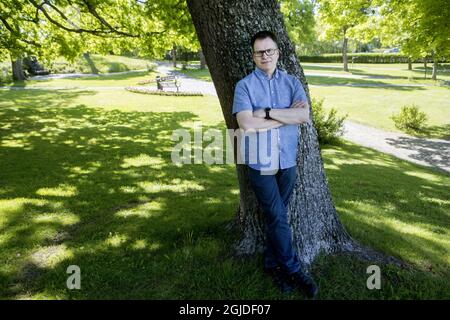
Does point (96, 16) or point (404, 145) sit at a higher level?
point (96, 16)

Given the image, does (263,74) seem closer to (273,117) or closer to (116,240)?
(273,117)

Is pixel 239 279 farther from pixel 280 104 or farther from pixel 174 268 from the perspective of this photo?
pixel 280 104

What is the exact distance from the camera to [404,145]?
13648 mm

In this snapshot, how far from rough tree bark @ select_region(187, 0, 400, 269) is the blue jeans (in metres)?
0.36

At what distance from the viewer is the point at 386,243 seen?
4484 millimetres

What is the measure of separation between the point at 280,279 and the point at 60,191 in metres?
4.82

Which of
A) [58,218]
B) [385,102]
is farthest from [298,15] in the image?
[58,218]

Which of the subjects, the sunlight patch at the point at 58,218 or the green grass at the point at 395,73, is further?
the green grass at the point at 395,73

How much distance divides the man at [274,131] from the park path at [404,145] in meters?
9.62

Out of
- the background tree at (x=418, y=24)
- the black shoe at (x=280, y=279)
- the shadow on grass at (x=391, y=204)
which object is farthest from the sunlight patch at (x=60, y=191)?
the background tree at (x=418, y=24)

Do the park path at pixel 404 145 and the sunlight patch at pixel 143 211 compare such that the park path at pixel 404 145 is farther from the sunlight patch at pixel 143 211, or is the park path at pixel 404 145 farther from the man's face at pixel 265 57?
the man's face at pixel 265 57

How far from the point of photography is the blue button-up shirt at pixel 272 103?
313cm
